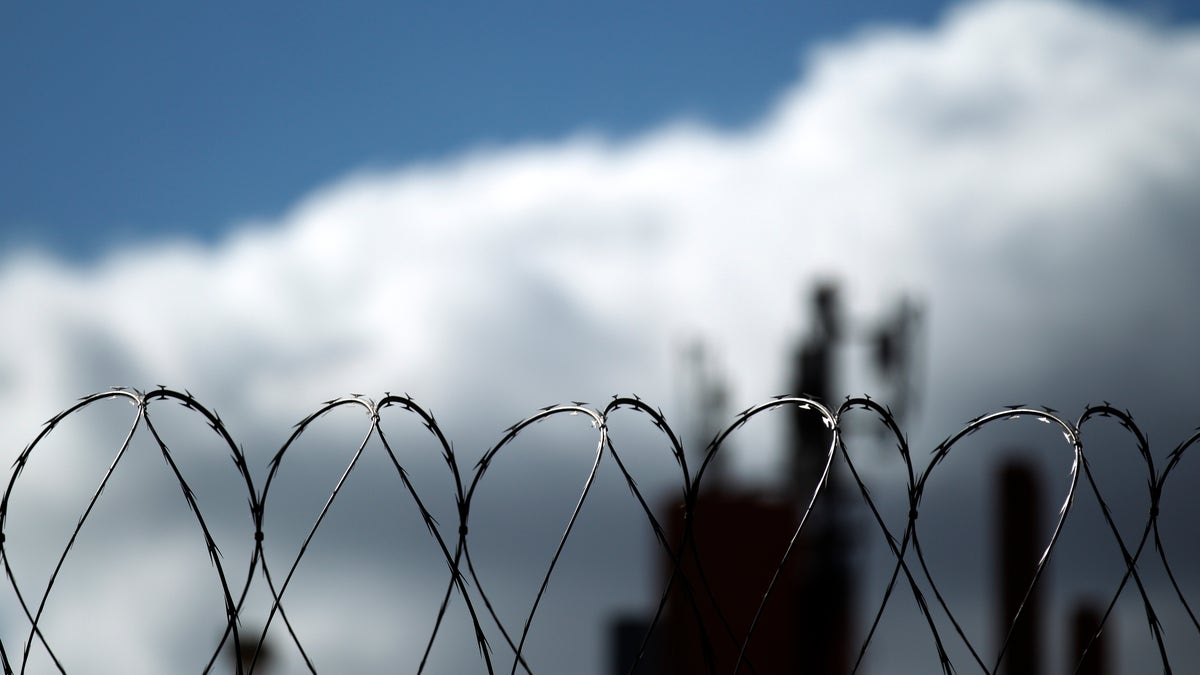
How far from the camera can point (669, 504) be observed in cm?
2327

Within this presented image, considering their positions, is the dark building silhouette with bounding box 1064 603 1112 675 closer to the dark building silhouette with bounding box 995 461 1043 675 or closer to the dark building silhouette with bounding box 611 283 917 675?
Result: the dark building silhouette with bounding box 995 461 1043 675

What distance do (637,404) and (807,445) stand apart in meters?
20.5

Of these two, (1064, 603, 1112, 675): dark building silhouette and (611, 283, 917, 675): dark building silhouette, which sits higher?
(611, 283, 917, 675): dark building silhouette

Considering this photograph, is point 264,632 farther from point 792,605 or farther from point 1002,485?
point 1002,485

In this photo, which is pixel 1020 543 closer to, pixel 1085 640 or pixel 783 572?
pixel 1085 640

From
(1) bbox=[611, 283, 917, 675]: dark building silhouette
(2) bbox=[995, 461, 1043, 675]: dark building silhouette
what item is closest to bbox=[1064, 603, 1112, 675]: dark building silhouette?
(2) bbox=[995, 461, 1043, 675]: dark building silhouette

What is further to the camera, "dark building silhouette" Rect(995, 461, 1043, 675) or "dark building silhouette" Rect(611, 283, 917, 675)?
"dark building silhouette" Rect(995, 461, 1043, 675)

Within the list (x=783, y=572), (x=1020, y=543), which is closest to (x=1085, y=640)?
(x=1020, y=543)

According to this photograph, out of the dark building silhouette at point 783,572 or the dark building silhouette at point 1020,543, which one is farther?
the dark building silhouette at point 1020,543

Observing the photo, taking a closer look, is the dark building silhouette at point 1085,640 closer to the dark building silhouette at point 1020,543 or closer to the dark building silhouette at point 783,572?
the dark building silhouette at point 1020,543

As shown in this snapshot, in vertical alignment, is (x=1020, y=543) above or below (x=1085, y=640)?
above

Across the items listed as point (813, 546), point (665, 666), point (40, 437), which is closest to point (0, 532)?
point (40, 437)

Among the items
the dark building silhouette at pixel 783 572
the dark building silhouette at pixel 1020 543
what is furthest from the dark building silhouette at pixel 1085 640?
the dark building silhouette at pixel 783 572

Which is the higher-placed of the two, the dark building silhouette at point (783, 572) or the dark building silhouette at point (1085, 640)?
the dark building silhouette at point (783, 572)
